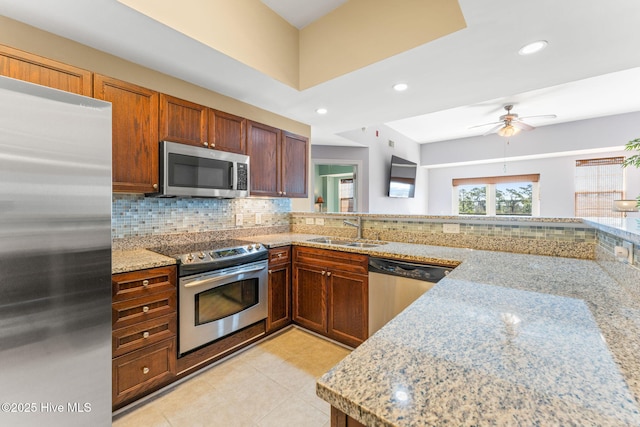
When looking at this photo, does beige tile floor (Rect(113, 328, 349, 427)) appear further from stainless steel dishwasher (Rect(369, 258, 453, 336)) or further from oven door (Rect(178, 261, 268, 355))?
stainless steel dishwasher (Rect(369, 258, 453, 336))

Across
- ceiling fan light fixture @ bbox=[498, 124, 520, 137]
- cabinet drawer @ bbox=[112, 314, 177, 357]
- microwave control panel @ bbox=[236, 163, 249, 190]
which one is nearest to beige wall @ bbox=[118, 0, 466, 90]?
microwave control panel @ bbox=[236, 163, 249, 190]

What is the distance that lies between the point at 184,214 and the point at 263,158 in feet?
3.15

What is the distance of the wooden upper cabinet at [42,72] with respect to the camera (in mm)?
1469

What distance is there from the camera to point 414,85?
2.51m

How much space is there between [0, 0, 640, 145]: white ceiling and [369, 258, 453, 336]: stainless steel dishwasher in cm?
158

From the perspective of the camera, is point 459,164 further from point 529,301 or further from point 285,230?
point 529,301

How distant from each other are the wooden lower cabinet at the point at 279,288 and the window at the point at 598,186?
627cm

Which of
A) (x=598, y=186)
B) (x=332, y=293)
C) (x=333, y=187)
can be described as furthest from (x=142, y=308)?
(x=598, y=186)

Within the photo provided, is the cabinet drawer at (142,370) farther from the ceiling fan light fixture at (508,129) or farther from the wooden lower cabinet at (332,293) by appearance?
the ceiling fan light fixture at (508,129)

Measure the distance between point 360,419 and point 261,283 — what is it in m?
2.05

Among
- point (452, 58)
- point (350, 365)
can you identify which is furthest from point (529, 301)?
point (452, 58)

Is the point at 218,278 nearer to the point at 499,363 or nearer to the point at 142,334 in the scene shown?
the point at 142,334

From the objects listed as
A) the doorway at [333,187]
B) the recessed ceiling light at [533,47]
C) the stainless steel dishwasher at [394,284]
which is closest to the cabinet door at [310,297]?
the stainless steel dishwasher at [394,284]

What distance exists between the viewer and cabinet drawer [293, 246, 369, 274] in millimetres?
2268
